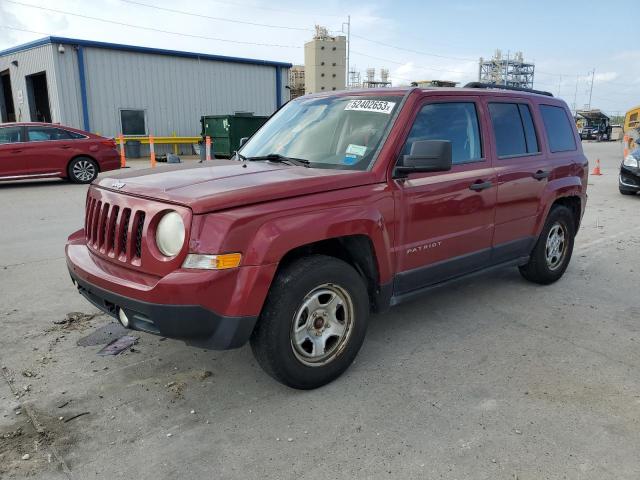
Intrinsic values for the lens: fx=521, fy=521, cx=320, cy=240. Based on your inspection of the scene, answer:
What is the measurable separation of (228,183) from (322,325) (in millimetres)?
1051

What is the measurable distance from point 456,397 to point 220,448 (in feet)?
4.75

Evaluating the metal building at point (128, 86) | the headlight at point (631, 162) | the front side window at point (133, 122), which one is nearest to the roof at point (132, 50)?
the metal building at point (128, 86)

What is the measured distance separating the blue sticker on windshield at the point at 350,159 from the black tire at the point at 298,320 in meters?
0.73

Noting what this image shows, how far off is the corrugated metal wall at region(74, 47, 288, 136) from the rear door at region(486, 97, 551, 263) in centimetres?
2027

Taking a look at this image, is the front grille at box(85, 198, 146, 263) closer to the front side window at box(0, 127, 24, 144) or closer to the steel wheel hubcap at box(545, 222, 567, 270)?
the steel wheel hubcap at box(545, 222, 567, 270)

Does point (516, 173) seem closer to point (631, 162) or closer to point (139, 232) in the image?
point (139, 232)

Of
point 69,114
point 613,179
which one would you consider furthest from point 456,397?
point 69,114

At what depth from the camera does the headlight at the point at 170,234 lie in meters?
2.79

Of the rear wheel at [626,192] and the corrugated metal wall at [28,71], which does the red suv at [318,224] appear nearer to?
the rear wheel at [626,192]

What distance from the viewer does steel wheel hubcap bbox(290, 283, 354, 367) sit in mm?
3141

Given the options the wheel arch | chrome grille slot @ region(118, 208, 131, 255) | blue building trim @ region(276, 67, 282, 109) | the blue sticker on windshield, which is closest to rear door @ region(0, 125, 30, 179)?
chrome grille slot @ region(118, 208, 131, 255)

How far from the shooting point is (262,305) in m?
2.89

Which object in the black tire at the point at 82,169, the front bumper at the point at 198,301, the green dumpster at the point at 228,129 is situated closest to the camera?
the front bumper at the point at 198,301

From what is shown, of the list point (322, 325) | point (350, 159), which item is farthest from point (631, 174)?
point (322, 325)
